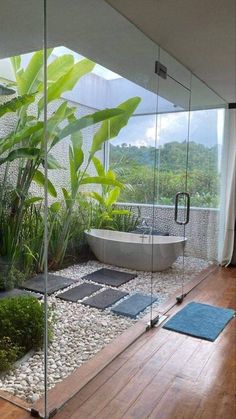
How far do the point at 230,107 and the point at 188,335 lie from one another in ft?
11.7

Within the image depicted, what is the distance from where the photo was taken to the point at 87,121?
2.42 metres

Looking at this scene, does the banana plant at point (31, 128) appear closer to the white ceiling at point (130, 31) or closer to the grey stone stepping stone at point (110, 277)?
the white ceiling at point (130, 31)

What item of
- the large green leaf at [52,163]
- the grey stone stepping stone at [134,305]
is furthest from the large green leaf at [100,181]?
the grey stone stepping stone at [134,305]

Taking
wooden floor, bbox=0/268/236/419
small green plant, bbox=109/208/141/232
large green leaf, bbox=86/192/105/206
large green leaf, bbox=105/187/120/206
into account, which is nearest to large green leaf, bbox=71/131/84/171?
large green leaf, bbox=86/192/105/206

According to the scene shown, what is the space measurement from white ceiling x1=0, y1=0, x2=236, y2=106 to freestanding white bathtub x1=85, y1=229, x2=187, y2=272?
56.7 inches

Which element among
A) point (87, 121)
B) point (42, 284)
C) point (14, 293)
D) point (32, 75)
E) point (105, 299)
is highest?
point (32, 75)

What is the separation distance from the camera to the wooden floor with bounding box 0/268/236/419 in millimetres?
1817

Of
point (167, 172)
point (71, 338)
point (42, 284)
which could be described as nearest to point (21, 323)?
point (42, 284)

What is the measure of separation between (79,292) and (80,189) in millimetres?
900

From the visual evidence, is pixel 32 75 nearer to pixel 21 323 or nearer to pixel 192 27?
pixel 192 27

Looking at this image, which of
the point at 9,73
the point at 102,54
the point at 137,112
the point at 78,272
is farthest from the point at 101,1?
the point at 78,272

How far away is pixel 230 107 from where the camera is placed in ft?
16.1

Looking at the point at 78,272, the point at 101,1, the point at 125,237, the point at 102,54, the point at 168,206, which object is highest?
the point at 101,1

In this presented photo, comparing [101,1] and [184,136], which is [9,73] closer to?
[101,1]
